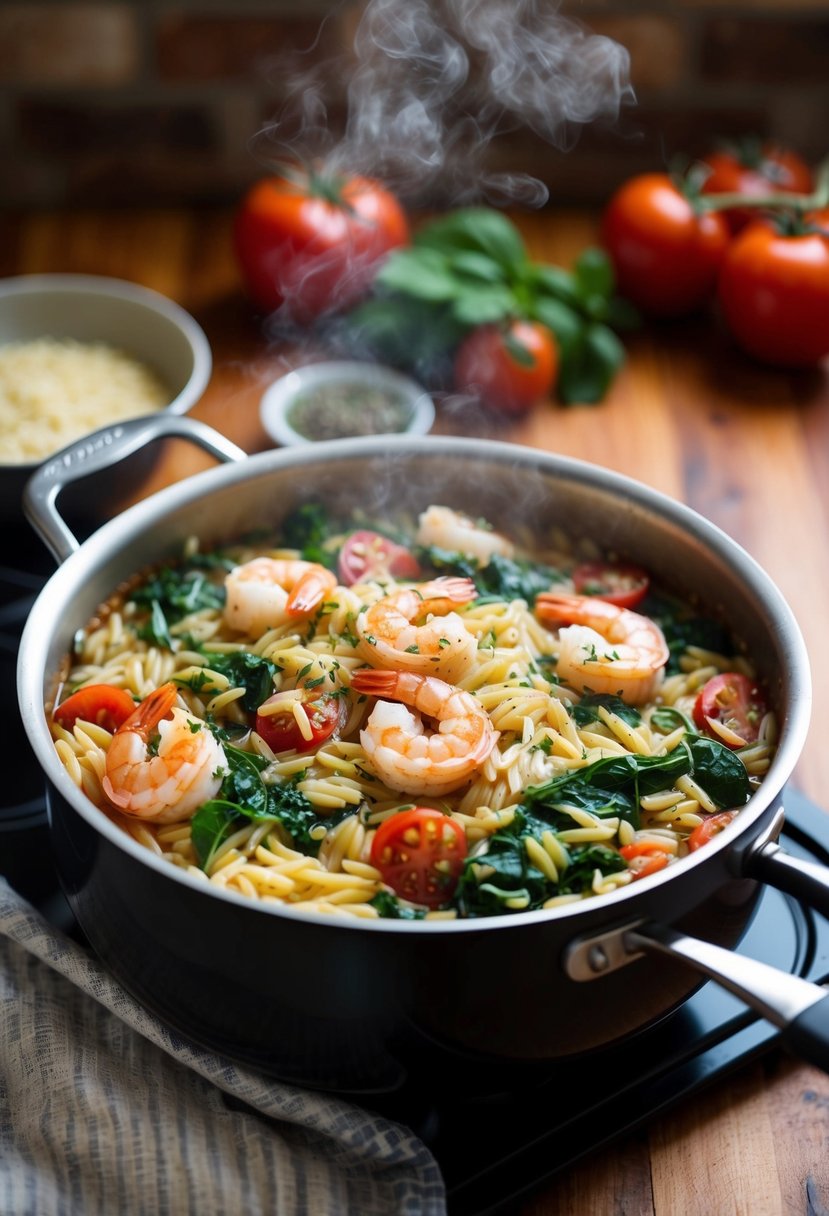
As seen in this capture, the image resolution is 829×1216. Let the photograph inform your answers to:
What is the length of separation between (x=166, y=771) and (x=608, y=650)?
3.33ft

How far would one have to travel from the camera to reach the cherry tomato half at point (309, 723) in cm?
260

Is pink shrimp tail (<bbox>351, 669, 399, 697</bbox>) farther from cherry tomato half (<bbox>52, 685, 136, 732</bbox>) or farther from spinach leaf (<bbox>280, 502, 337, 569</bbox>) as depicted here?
spinach leaf (<bbox>280, 502, 337, 569</bbox>)

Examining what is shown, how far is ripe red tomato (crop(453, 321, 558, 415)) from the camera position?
14.2 ft

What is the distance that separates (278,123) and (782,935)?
13.6ft

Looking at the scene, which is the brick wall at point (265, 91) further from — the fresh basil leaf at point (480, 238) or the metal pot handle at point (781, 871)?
the metal pot handle at point (781, 871)

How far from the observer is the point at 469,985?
6.67 feet

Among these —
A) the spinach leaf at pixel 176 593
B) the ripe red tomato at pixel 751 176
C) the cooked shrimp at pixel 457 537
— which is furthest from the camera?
the ripe red tomato at pixel 751 176

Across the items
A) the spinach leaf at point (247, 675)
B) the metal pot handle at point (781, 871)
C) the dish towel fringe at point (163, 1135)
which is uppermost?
the metal pot handle at point (781, 871)

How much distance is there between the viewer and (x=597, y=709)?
2.71 m

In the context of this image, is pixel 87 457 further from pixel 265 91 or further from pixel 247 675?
pixel 265 91

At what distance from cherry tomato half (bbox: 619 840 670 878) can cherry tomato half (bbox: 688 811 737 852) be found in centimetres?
6

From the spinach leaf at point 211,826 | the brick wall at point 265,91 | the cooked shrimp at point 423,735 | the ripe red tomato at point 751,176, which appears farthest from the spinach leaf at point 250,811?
the ripe red tomato at point 751,176

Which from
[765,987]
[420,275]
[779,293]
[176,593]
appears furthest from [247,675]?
[779,293]

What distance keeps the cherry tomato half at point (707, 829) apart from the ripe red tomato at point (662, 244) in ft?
9.42
